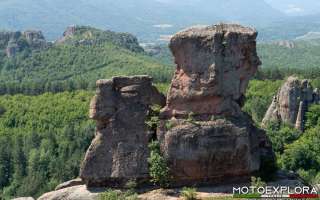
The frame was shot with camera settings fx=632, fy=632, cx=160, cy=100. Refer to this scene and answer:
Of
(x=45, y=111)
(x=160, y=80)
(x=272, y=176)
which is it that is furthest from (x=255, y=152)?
(x=160, y=80)

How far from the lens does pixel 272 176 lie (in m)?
34.0

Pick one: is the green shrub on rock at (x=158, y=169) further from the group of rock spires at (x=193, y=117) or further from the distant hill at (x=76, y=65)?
the distant hill at (x=76, y=65)

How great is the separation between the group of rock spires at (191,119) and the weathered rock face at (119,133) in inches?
2.0

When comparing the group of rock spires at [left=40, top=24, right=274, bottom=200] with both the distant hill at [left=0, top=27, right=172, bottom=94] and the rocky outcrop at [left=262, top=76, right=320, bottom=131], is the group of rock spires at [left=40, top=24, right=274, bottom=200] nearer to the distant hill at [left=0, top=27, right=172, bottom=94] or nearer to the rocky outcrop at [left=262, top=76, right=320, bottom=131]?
the rocky outcrop at [left=262, top=76, right=320, bottom=131]

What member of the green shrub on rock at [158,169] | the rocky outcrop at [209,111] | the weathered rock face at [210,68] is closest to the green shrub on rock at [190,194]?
the green shrub on rock at [158,169]

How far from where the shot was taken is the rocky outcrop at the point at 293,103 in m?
77.4

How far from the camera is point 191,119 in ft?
107

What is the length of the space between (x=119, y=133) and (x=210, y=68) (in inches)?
232

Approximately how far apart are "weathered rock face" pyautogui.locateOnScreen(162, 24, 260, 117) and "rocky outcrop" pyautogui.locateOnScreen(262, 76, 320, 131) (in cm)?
4426

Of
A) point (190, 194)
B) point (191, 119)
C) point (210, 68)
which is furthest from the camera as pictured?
point (191, 119)

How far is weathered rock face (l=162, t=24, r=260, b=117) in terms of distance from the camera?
32.6 m

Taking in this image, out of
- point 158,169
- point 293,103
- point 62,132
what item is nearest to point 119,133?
point 158,169

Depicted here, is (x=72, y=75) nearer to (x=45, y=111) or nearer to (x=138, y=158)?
(x=45, y=111)

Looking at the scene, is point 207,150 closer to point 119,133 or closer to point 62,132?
point 119,133
